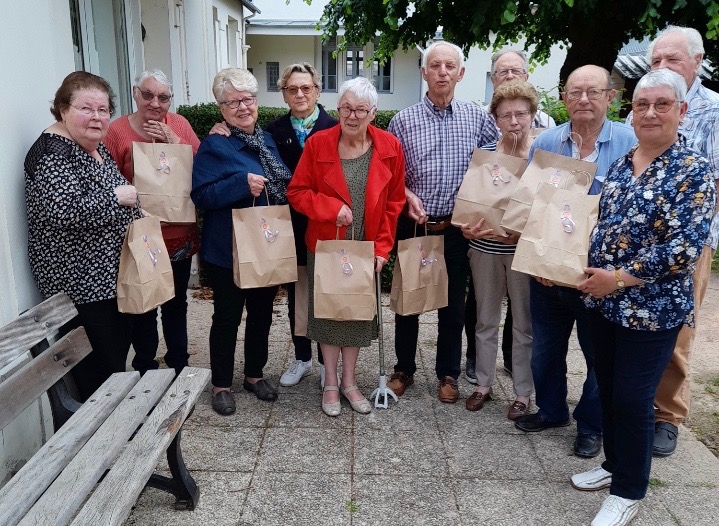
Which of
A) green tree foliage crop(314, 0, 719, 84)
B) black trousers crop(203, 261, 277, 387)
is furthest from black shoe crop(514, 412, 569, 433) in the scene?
green tree foliage crop(314, 0, 719, 84)

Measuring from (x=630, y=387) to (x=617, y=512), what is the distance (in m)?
0.60

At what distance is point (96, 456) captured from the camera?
219cm

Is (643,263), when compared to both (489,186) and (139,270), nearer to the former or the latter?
(489,186)

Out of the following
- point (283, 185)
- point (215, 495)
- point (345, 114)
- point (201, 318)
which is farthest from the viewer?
point (201, 318)

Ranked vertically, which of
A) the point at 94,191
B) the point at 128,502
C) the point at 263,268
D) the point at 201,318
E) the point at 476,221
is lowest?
the point at 201,318

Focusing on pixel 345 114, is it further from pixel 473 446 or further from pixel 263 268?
pixel 473 446

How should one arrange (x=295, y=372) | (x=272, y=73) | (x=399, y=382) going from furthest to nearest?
1. (x=272, y=73)
2. (x=295, y=372)
3. (x=399, y=382)

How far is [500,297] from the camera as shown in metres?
3.68

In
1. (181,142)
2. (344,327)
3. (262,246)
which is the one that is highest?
(181,142)

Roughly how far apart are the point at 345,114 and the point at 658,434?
96.5 inches

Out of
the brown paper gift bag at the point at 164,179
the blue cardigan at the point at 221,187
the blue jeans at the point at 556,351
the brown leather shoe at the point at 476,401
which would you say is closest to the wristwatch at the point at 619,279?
the blue jeans at the point at 556,351

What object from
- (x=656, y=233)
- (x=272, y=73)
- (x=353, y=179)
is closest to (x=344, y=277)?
(x=353, y=179)

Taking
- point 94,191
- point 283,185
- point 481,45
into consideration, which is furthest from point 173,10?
point 94,191

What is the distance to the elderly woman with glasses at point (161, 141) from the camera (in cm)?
337
